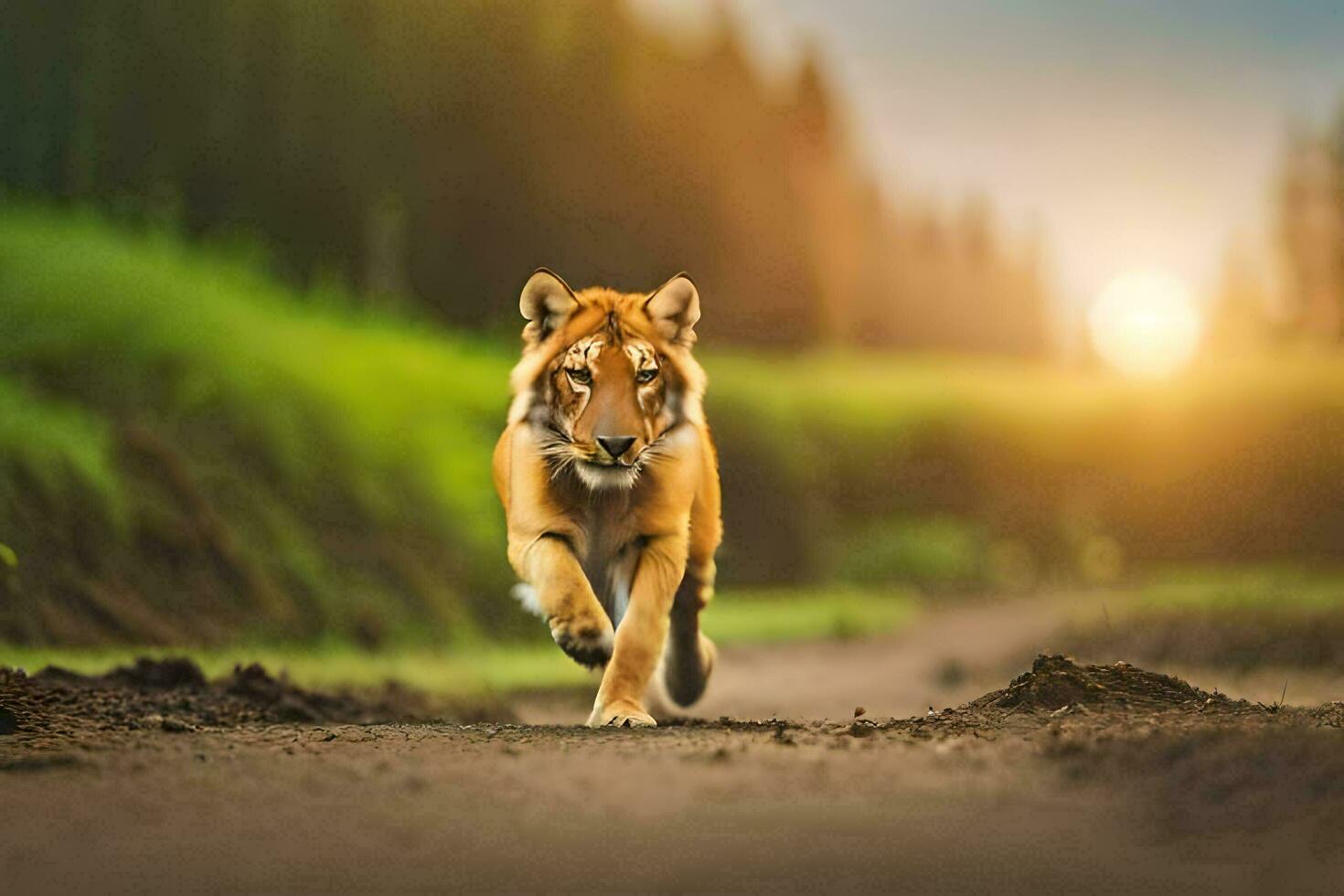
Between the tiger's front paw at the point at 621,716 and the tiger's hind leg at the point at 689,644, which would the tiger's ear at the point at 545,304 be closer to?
the tiger's hind leg at the point at 689,644

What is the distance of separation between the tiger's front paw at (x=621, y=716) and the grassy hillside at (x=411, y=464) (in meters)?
7.64

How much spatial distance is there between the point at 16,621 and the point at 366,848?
943cm

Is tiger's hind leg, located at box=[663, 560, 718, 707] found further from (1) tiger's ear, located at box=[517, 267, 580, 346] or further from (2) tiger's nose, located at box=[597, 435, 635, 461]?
(1) tiger's ear, located at box=[517, 267, 580, 346]

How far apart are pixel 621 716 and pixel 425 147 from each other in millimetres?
22750

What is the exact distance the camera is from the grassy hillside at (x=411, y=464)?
15.7 metres

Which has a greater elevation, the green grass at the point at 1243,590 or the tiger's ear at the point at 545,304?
the green grass at the point at 1243,590

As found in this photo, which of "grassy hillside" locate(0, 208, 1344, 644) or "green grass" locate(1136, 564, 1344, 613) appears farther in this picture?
"green grass" locate(1136, 564, 1344, 613)

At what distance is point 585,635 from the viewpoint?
7977 mm

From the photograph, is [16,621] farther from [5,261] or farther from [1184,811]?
[1184,811]

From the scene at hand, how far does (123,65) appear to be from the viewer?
84.7 ft

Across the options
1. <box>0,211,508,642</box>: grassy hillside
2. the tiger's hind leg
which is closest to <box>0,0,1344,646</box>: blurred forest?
<box>0,211,508,642</box>: grassy hillside

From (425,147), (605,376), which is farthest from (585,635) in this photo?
(425,147)

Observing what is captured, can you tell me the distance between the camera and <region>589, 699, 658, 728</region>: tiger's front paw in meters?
7.94

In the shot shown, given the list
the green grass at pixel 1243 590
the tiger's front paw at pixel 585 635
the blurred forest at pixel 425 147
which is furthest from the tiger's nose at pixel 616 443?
the blurred forest at pixel 425 147
